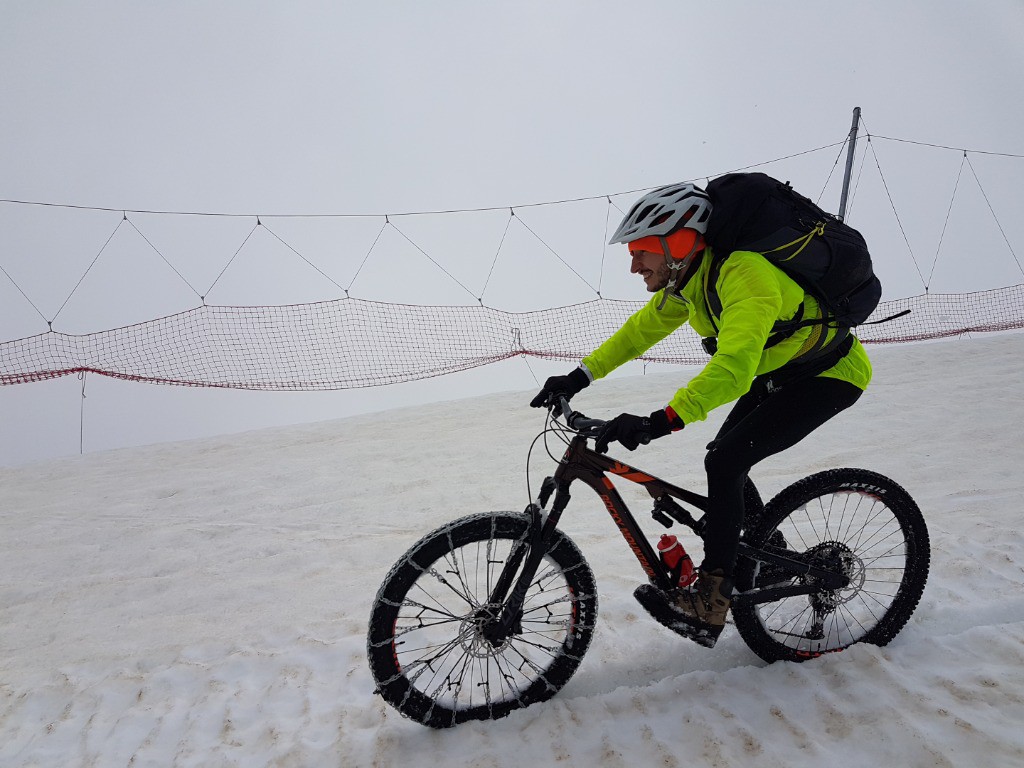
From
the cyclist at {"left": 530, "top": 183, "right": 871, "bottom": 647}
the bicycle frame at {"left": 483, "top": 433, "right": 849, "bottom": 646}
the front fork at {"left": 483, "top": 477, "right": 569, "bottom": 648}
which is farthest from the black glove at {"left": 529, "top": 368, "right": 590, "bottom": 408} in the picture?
the front fork at {"left": 483, "top": 477, "right": 569, "bottom": 648}

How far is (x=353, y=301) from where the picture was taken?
9.40m

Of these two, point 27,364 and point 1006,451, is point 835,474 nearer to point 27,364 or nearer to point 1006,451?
point 1006,451

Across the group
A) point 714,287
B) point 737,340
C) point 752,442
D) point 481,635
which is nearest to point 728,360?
point 737,340

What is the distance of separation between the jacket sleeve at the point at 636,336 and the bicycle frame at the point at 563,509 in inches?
21.8

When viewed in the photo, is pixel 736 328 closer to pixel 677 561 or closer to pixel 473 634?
pixel 677 561

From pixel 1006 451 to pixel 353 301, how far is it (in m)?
8.07

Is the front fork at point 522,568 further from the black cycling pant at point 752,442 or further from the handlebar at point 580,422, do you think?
the black cycling pant at point 752,442

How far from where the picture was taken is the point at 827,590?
3123 millimetres

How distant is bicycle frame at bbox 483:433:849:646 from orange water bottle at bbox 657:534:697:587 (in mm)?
37

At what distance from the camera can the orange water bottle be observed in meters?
2.86

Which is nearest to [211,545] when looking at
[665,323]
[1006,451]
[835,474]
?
[665,323]

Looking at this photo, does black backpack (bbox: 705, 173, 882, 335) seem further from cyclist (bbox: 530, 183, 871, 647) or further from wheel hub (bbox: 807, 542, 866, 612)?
wheel hub (bbox: 807, 542, 866, 612)

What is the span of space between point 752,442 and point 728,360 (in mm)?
546

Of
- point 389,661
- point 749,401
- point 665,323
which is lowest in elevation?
point 389,661
